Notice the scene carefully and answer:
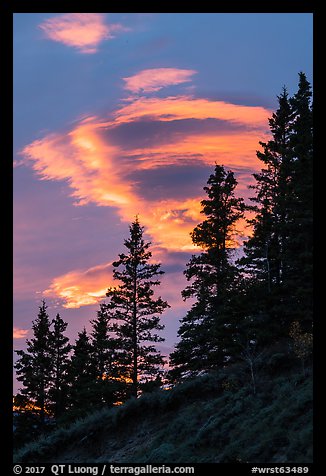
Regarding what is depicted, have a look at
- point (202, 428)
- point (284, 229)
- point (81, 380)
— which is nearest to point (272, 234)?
point (284, 229)

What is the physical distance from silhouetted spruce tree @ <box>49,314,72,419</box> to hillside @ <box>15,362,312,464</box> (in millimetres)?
21494

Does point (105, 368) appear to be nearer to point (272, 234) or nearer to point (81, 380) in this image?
point (81, 380)

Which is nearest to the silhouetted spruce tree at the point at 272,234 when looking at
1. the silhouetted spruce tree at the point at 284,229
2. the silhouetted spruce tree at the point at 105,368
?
the silhouetted spruce tree at the point at 284,229

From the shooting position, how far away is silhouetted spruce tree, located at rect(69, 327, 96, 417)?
4456cm

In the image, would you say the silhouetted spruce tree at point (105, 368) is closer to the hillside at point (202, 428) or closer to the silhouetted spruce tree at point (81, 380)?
the silhouetted spruce tree at point (81, 380)

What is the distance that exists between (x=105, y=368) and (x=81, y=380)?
290cm

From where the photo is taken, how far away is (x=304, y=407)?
1658 cm

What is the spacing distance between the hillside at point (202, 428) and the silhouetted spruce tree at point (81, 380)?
16.7m

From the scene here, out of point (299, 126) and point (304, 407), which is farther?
point (299, 126)

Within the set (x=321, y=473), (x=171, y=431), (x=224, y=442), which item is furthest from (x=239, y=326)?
(x=321, y=473)

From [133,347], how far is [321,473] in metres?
26.7

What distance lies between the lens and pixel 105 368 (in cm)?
4759

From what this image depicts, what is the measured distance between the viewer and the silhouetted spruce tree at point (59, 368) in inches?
1903
